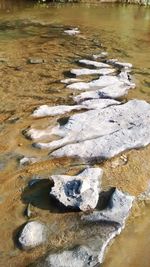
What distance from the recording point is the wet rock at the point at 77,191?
2922 millimetres

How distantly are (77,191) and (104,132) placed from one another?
1.06m

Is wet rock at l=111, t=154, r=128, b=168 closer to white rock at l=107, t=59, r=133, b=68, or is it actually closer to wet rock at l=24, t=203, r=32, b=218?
wet rock at l=24, t=203, r=32, b=218

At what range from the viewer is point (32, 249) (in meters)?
2.63

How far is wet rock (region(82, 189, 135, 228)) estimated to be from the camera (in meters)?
2.83

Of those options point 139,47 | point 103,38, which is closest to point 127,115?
point 139,47

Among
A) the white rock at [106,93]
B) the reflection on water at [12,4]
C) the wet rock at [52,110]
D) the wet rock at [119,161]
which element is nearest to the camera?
the wet rock at [119,161]

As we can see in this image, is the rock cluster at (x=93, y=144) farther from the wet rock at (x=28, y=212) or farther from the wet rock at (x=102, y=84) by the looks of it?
the wet rock at (x=28, y=212)

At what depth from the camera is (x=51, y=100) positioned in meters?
4.93

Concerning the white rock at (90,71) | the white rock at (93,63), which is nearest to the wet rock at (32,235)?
the white rock at (90,71)

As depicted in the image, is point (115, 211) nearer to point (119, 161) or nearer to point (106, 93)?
point (119, 161)

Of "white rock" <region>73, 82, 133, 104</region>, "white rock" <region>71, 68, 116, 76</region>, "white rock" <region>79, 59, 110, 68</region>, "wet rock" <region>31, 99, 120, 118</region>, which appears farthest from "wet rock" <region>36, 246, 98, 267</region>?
"white rock" <region>79, 59, 110, 68</region>

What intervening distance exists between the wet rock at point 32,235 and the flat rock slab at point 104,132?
0.92m

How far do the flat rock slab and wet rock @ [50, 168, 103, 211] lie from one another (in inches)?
17.6

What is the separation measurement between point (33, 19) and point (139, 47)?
3963 mm
